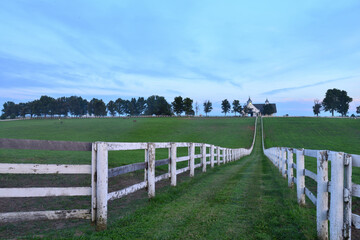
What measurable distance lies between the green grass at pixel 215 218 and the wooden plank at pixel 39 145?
1.42 m

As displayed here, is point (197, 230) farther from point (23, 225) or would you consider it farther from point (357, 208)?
point (357, 208)

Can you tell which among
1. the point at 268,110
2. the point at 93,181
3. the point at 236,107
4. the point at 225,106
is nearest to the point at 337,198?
the point at 93,181

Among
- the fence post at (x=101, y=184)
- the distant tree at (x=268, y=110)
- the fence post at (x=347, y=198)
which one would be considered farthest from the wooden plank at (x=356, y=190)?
the distant tree at (x=268, y=110)

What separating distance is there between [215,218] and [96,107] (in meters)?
182

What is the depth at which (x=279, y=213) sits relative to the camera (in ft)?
18.7

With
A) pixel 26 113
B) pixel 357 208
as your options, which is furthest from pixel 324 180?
pixel 26 113

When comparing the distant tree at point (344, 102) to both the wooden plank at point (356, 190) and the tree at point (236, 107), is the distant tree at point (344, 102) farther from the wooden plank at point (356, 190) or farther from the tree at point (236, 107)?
the wooden plank at point (356, 190)

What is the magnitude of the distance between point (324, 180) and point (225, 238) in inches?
76.1

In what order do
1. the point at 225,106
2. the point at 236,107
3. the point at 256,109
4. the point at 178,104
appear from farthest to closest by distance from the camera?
the point at 225,106, the point at 236,107, the point at 256,109, the point at 178,104

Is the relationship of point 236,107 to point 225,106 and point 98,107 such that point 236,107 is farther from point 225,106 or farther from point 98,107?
point 98,107

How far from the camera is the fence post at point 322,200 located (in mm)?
4355

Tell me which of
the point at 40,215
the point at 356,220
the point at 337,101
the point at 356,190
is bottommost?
the point at 40,215

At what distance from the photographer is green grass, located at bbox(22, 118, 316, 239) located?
4422 mm

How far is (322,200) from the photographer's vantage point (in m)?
4.47
